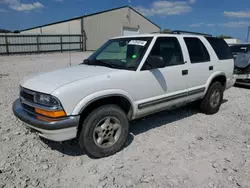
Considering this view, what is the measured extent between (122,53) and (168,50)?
33.8 inches

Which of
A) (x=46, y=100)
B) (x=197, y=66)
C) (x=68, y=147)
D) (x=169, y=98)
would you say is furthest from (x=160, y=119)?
(x=46, y=100)

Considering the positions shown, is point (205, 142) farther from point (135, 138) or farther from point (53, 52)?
point (53, 52)

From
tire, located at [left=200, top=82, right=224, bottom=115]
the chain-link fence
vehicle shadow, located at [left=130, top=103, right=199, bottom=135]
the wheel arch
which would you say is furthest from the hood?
the chain-link fence

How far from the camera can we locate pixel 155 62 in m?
3.38

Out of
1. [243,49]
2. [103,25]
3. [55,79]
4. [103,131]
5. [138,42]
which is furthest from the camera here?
[103,25]

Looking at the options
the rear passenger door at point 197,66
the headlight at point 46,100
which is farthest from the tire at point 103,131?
the rear passenger door at point 197,66

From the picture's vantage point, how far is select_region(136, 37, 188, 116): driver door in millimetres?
3461

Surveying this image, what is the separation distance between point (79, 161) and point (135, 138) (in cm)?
112

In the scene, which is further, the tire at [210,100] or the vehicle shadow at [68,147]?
the tire at [210,100]

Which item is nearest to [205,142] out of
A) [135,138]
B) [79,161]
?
[135,138]

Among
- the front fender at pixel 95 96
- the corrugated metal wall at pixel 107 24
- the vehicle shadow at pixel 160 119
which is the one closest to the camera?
the front fender at pixel 95 96

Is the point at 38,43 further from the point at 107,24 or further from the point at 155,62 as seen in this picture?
the point at 155,62

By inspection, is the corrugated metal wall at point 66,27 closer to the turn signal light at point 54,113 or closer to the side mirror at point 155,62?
the side mirror at point 155,62

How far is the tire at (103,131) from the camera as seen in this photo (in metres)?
2.94
